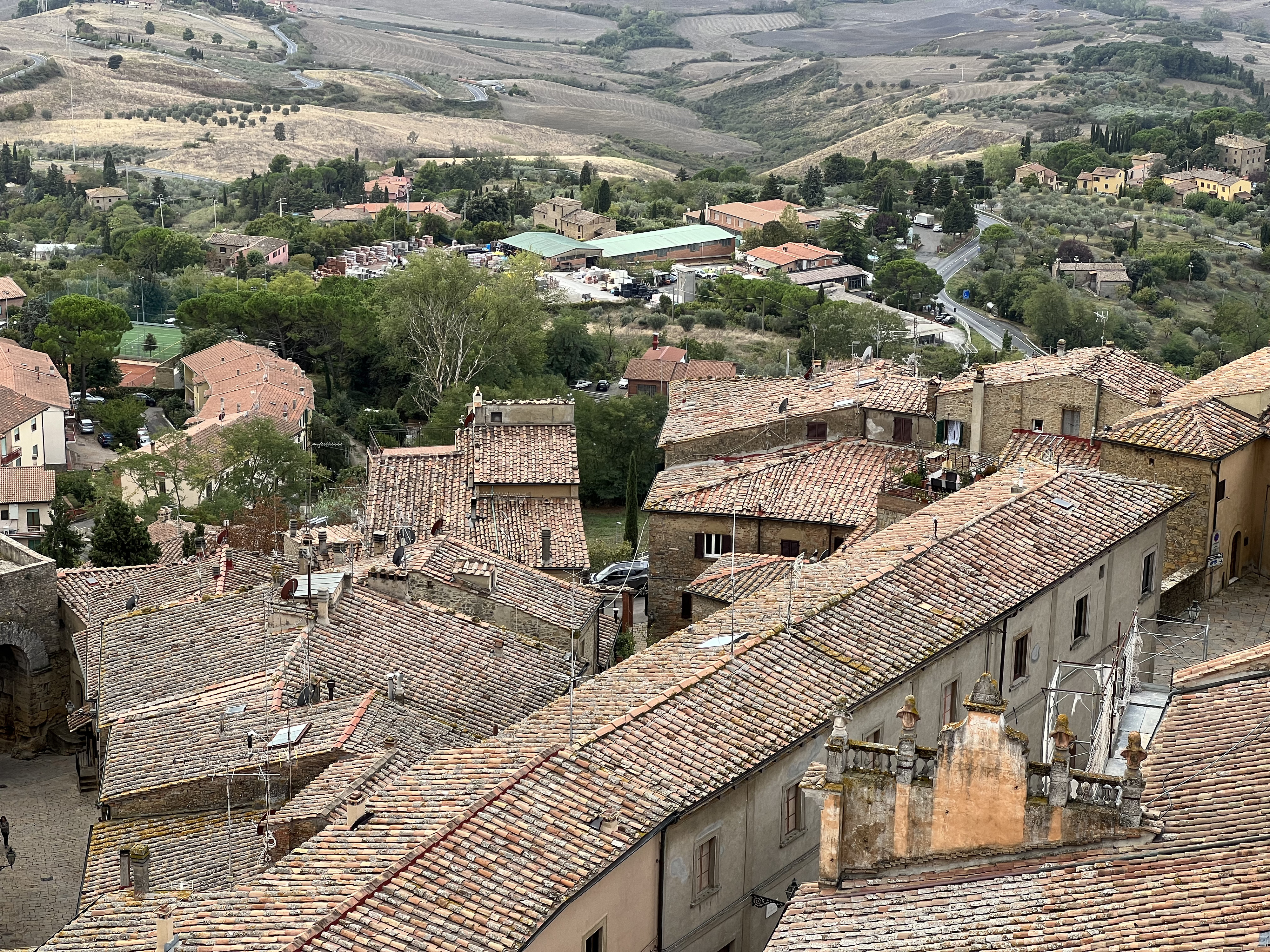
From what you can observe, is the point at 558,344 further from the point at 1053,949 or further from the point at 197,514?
the point at 1053,949

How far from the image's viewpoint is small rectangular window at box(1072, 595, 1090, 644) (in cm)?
2738

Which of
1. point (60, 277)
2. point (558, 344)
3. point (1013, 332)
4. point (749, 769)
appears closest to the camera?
point (749, 769)

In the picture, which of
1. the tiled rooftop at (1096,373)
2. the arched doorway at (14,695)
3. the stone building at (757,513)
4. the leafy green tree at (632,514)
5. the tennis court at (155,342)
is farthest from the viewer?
the tennis court at (155,342)

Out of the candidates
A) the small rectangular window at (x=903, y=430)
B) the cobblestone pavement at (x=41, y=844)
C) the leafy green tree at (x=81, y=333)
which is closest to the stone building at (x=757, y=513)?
the small rectangular window at (x=903, y=430)

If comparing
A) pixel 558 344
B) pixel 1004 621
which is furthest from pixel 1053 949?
pixel 558 344

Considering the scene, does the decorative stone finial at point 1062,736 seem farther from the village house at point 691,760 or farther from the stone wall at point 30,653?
the stone wall at point 30,653

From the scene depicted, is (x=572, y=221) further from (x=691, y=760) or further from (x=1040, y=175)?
(x=691, y=760)

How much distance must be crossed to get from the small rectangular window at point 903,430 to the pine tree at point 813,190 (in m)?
97.8

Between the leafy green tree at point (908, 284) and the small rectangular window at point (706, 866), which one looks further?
the leafy green tree at point (908, 284)

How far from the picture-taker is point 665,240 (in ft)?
393

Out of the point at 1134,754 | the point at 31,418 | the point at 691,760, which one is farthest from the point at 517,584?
the point at 31,418

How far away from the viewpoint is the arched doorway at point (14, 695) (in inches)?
1404

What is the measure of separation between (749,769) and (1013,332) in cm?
7556

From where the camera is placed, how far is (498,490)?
39.7 metres
